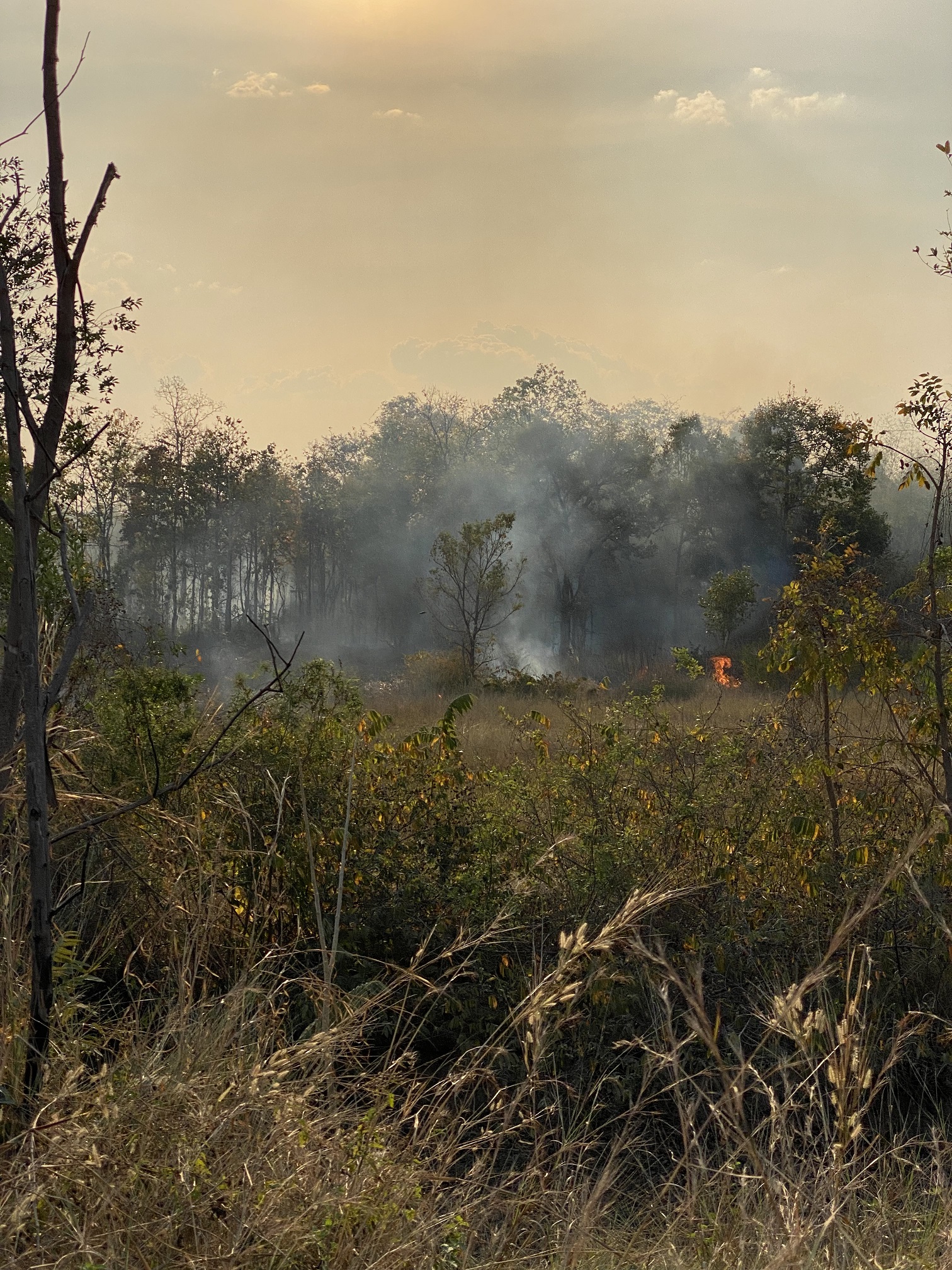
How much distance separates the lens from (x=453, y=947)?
268 centimetres

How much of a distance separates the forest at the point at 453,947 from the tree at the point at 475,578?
1467 centimetres

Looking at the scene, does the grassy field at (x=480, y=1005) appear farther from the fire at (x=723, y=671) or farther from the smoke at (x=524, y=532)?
the smoke at (x=524, y=532)

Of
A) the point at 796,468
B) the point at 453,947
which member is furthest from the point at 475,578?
the point at 453,947

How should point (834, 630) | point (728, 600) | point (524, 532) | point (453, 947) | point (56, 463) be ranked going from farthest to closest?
point (524, 532), point (728, 600), point (834, 630), point (453, 947), point (56, 463)

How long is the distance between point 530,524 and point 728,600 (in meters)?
14.1

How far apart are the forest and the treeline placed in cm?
2588

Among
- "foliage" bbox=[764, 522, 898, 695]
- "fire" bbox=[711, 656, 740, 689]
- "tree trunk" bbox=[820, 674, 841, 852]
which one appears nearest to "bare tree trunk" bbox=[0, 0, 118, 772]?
"foliage" bbox=[764, 522, 898, 695]

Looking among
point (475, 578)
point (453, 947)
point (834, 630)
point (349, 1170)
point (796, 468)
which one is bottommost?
point (349, 1170)

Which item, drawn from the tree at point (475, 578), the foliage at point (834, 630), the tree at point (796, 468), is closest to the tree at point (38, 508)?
the foliage at point (834, 630)

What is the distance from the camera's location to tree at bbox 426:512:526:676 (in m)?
26.1

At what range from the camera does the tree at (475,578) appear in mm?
26094

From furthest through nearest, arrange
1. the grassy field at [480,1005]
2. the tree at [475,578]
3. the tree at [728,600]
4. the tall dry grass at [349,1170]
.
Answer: the tree at [728,600]
the tree at [475,578]
the grassy field at [480,1005]
the tall dry grass at [349,1170]

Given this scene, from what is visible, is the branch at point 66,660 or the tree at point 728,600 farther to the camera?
the tree at point 728,600

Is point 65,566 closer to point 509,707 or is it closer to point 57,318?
point 57,318
